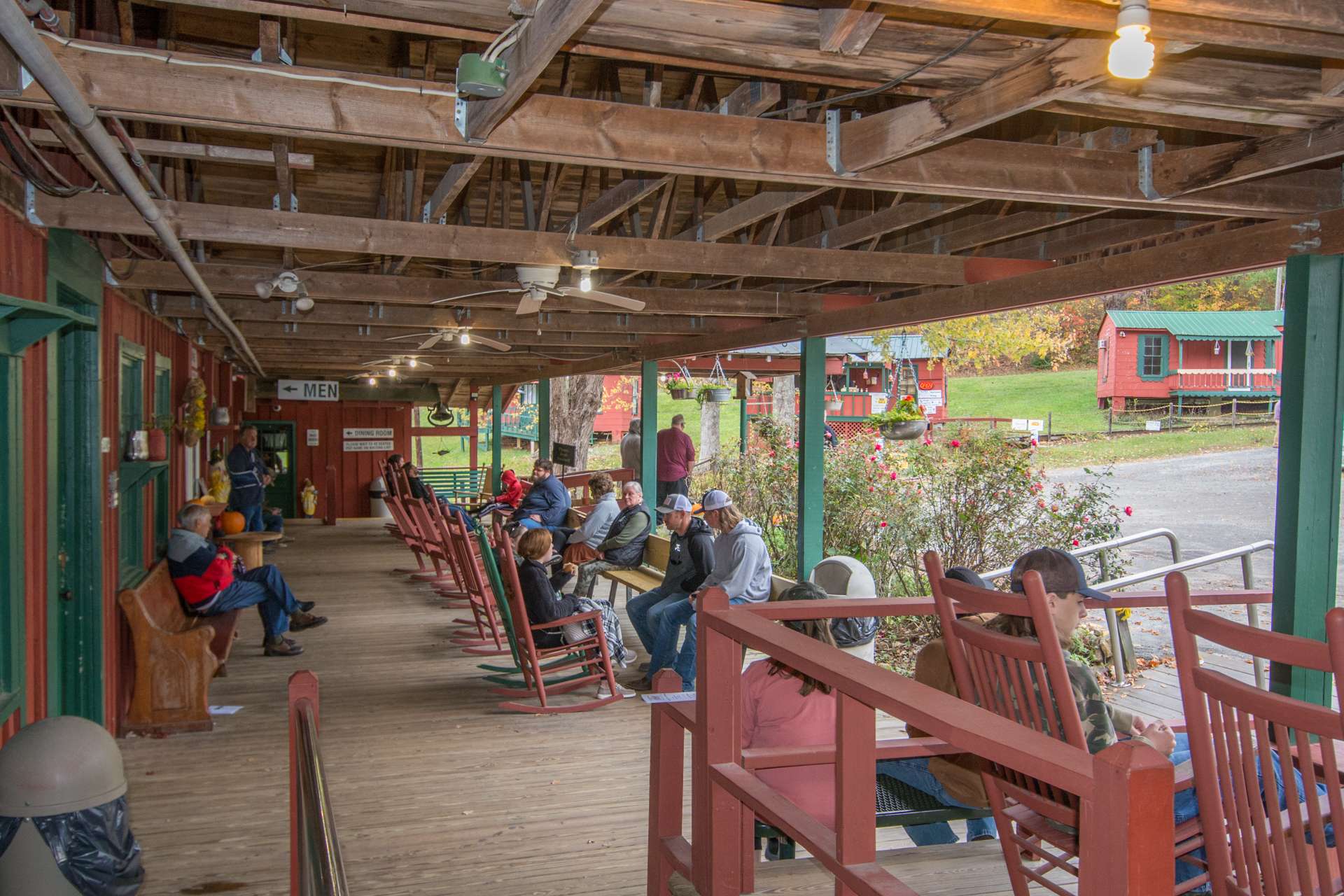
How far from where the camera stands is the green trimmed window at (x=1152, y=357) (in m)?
26.7

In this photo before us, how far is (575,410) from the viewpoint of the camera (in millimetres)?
18922

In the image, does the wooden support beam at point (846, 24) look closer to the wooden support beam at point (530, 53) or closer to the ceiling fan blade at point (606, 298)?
the wooden support beam at point (530, 53)

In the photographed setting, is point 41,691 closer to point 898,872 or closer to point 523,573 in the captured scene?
point 523,573

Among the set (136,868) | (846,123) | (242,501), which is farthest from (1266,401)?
(136,868)

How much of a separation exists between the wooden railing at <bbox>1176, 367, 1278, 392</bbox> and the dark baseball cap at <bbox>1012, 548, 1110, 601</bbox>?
26436 mm

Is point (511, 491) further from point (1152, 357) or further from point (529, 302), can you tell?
point (1152, 357)

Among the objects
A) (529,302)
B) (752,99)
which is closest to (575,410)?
(529,302)

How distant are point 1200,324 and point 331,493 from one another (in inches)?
857

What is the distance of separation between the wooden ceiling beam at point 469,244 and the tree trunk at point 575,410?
1357cm

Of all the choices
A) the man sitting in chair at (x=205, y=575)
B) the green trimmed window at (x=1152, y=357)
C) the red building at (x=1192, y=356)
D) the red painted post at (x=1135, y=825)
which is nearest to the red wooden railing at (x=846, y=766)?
the red painted post at (x=1135, y=825)

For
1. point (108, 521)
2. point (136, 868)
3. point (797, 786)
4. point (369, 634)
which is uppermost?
point (108, 521)

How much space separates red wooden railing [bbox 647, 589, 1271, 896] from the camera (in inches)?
45.9

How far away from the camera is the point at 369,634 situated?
7.74 metres

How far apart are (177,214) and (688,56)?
2.57m
